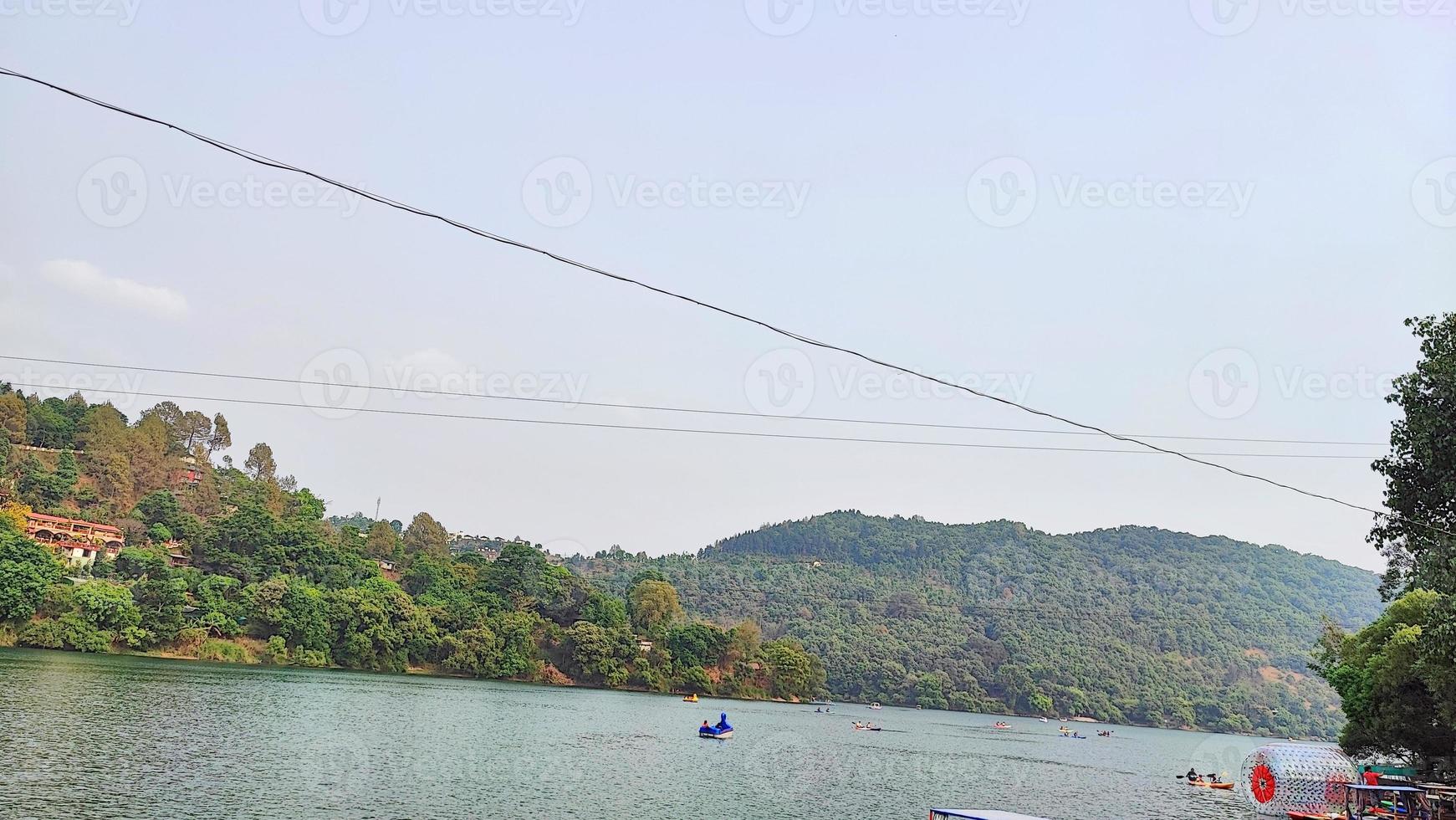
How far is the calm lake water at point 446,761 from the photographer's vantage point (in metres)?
28.4

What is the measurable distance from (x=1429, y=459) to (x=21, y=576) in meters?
79.0

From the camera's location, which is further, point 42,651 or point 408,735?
point 42,651

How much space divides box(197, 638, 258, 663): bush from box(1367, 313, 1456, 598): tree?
7874 cm

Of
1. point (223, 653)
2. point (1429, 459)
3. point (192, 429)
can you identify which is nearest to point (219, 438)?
point (192, 429)

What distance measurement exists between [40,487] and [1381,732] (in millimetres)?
107687

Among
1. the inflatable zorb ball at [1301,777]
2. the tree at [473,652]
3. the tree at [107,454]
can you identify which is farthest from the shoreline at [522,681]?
the inflatable zorb ball at [1301,777]

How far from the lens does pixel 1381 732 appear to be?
3712 cm

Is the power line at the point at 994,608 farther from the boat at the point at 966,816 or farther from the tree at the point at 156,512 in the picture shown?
the boat at the point at 966,816

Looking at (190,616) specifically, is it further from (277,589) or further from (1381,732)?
(1381,732)

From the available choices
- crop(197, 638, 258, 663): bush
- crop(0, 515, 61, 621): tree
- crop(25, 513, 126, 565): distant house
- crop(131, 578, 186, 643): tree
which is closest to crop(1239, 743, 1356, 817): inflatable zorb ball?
crop(131, 578, 186, 643): tree

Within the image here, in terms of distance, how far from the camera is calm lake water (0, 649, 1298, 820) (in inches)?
1117

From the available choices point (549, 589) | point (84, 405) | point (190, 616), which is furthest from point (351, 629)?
point (84, 405)

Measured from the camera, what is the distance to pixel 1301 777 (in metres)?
33.3

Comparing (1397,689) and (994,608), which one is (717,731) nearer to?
(1397,689)
